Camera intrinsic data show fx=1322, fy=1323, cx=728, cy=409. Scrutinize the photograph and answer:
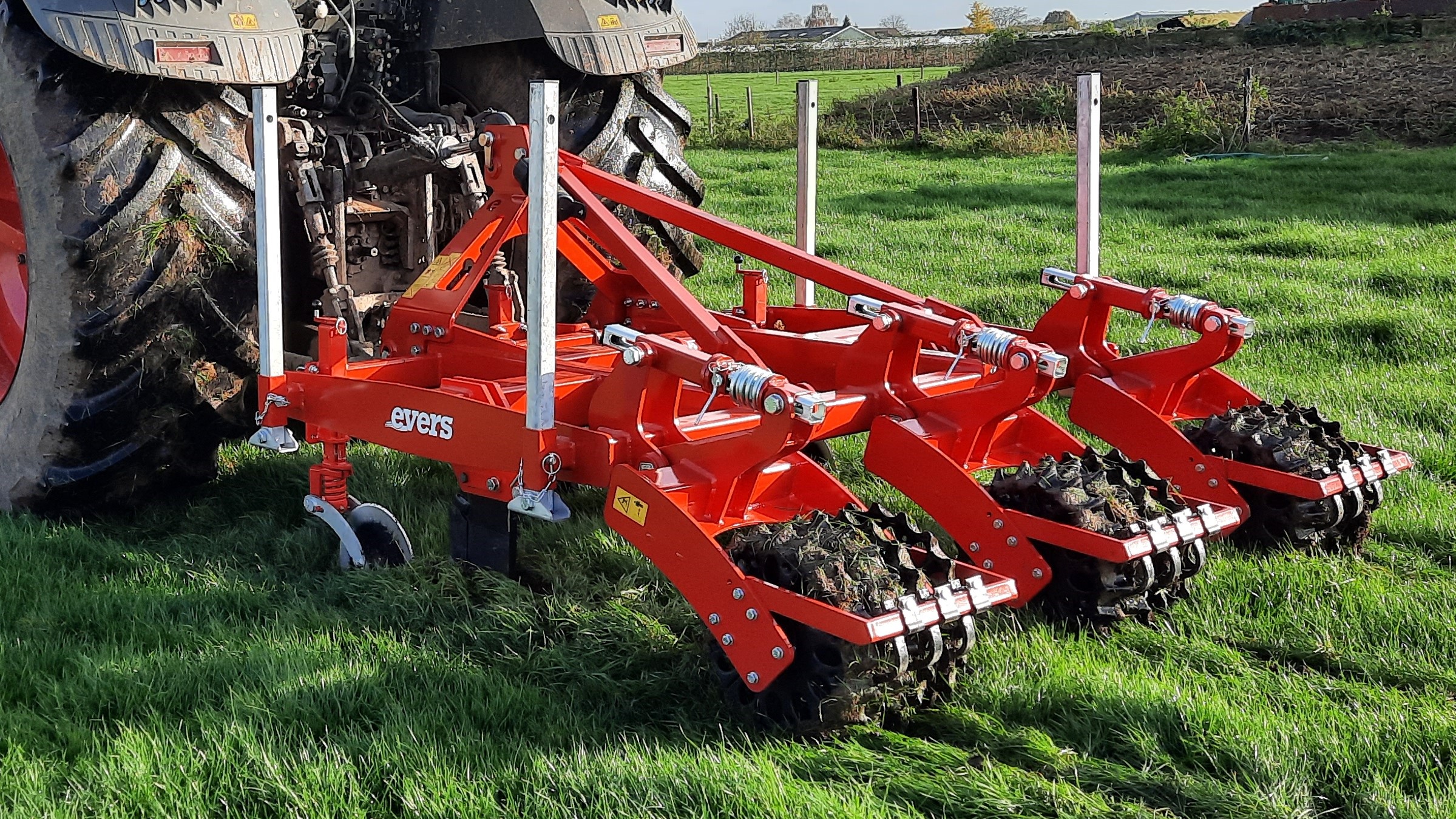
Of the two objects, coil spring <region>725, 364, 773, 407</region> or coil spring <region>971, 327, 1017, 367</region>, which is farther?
coil spring <region>971, 327, 1017, 367</region>

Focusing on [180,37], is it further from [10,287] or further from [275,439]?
[10,287]

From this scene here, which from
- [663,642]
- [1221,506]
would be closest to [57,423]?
[663,642]

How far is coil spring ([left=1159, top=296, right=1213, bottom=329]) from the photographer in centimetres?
360

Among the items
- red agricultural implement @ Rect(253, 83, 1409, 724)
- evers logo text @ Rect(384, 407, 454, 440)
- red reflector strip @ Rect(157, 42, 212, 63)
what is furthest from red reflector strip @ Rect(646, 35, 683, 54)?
evers logo text @ Rect(384, 407, 454, 440)

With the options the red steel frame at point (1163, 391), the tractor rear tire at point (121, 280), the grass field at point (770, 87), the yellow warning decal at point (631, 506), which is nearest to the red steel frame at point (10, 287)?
the tractor rear tire at point (121, 280)

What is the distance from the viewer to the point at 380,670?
9.58ft

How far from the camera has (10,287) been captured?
14.0ft

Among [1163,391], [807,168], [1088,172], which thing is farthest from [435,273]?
[1163,391]

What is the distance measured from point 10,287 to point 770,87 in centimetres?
3675

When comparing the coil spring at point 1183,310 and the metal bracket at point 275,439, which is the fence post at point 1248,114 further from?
the metal bracket at point 275,439

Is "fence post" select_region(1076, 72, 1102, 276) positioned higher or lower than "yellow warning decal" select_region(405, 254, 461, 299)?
higher

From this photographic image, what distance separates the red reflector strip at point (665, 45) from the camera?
467 cm

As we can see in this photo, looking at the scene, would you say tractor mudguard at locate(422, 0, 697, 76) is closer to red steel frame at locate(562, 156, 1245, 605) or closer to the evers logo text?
red steel frame at locate(562, 156, 1245, 605)

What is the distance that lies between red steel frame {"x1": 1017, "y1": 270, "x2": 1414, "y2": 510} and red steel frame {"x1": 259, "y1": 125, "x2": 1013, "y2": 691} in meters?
0.57
